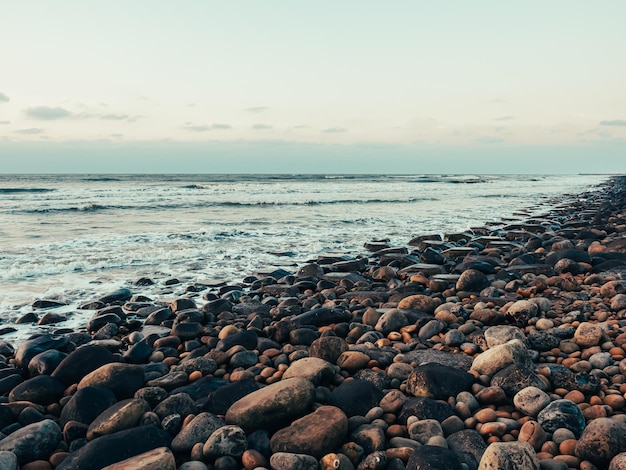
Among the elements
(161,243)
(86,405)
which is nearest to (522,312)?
(86,405)

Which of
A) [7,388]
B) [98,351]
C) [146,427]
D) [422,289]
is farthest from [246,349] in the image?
[422,289]

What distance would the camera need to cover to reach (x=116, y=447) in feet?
8.30

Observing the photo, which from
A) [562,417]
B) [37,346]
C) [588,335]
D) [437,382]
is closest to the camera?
[562,417]

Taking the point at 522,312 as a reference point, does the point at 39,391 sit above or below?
below

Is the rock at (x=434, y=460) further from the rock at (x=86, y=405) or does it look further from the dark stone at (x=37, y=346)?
the dark stone at (x=37, y=346)

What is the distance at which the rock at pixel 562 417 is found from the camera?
101 inches

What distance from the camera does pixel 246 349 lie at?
415cm

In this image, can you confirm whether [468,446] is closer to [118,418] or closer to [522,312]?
[118,418]

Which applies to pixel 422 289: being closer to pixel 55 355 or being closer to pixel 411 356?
pixel 411 356

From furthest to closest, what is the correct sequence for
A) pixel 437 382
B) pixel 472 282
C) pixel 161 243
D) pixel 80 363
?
pixel 161 243 < pixel 472 282 < pixel 80 363 < pixel 437 382

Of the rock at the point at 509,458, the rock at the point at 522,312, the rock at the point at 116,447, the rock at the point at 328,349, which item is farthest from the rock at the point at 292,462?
the rock at the point at 522,312

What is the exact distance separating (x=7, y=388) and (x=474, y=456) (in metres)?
3.46

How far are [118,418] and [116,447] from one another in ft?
1.06

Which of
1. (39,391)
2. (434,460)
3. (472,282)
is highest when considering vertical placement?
(472,282)
